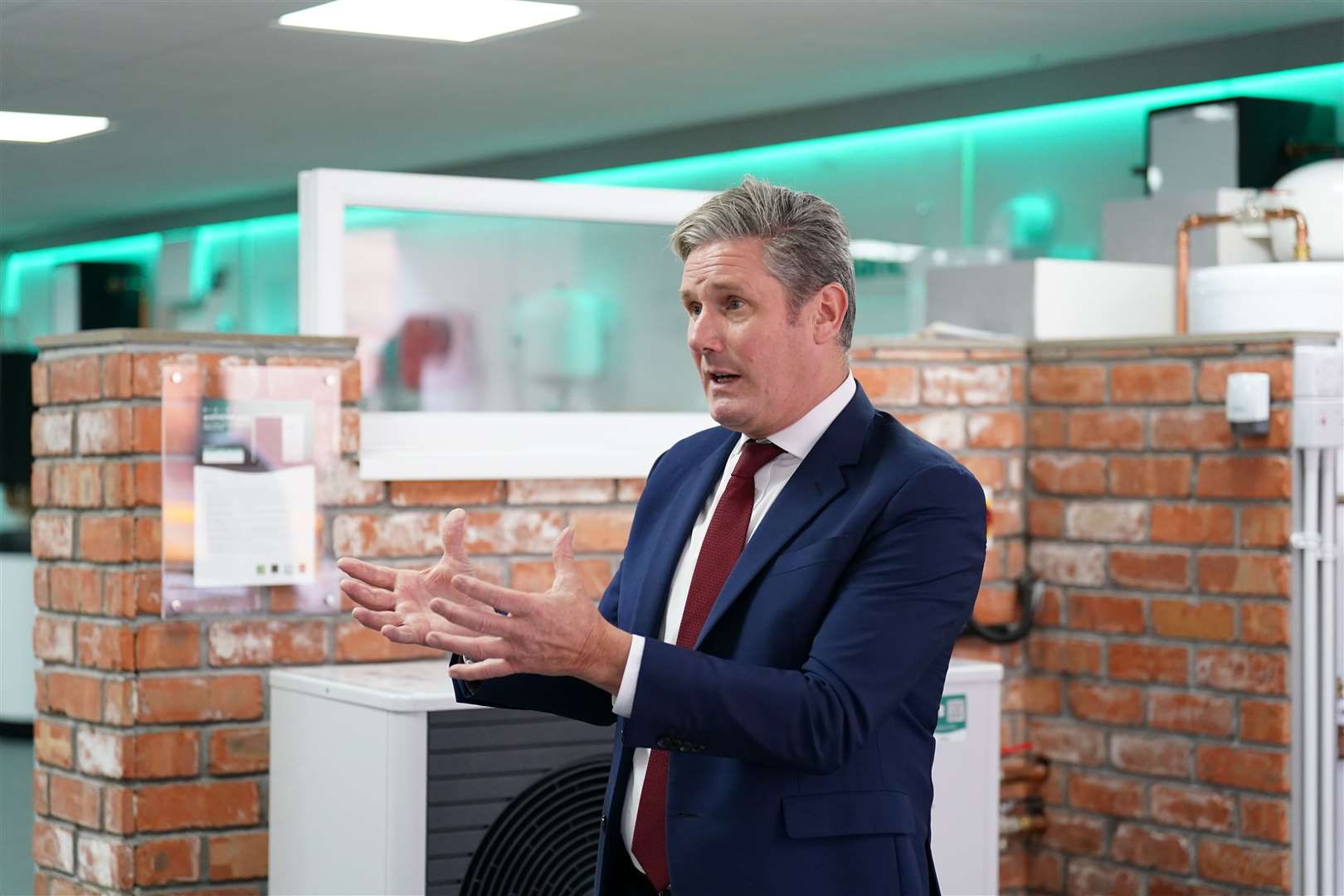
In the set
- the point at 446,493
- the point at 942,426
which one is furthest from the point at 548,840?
the point at 942,426

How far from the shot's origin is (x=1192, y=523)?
3.63 meters

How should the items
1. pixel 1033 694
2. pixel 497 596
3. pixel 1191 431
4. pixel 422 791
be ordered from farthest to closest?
pixel 1033 694 → pixel 1191 431 → pixel 422 791 → pixel 497 596

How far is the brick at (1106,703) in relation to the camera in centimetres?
376

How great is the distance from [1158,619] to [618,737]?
7.34ft

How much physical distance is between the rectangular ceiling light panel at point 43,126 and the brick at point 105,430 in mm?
5960

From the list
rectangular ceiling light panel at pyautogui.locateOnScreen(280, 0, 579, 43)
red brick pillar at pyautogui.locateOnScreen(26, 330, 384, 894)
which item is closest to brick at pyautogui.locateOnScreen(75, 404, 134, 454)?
red brick pillar at pyautogui.locateOnScreen(26, 330, 384, 894)

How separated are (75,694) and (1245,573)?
2295 mm

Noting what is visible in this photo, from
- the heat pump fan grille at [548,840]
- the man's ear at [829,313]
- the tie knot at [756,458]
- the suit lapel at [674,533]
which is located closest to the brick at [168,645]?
the heat pump fan grille at [548,840]

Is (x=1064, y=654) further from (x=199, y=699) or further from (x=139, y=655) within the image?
(x=139, y=655)

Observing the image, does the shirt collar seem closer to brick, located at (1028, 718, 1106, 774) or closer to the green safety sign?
the green safety sign

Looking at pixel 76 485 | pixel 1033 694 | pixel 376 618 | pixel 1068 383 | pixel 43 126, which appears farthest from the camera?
pixel 43 126

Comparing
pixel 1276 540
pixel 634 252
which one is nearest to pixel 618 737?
pixel 634 252

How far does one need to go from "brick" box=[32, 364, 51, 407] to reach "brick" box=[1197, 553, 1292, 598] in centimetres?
232

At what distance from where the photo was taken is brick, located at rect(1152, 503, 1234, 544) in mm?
3576
